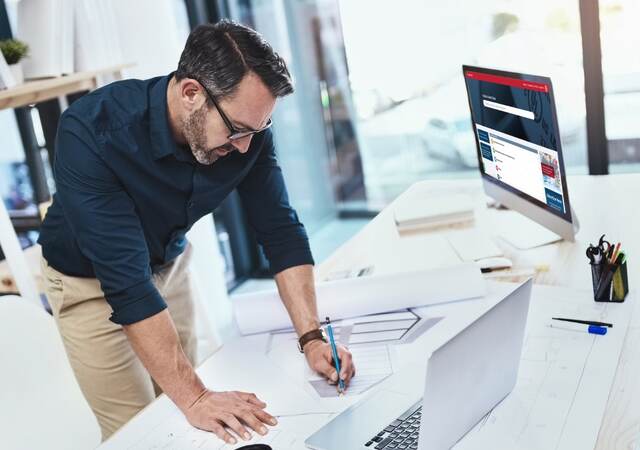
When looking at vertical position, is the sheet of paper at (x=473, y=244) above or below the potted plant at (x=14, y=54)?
below

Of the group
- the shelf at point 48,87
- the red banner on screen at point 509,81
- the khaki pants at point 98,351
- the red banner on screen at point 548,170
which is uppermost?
the shelf at point 48,87

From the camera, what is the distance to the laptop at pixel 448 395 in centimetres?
126

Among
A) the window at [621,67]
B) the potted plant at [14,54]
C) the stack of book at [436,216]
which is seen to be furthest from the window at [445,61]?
the potted plant at [14,54]

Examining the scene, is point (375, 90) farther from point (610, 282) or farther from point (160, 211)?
point (610, 282)

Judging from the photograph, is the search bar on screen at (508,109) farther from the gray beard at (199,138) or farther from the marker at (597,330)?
the gray beard at (199,138)

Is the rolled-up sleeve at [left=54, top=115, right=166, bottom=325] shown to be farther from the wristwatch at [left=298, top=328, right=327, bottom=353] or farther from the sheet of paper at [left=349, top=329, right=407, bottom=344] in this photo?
the sheet of paper at [left=349, top=329, right=407, bottom=344]

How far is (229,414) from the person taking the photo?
1575 mm

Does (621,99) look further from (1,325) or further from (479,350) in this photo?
(1,325)

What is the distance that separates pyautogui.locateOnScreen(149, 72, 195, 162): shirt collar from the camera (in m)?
1.80

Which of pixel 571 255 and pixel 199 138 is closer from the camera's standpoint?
Result: pixel 199 138

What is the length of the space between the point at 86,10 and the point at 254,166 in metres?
1.41

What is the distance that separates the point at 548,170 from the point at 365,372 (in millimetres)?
742

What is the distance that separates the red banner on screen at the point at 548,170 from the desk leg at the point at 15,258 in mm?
1581

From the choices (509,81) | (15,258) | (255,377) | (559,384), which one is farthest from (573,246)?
(15,258)
